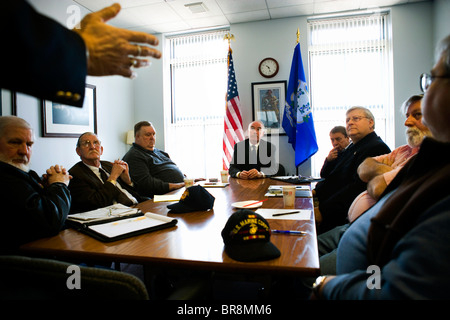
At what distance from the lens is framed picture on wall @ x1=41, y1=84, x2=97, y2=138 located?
3.33 meters

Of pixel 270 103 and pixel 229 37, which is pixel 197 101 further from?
pixel 270 103

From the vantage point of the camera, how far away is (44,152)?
330 cm

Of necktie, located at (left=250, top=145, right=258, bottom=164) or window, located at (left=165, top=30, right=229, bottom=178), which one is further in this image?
window, located at (left=165, top=30, right=229, bottom=178)

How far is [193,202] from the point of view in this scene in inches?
66.0

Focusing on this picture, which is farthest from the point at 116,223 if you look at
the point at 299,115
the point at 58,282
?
the point at 299,115

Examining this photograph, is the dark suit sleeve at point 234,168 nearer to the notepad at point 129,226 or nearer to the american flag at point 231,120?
the american flag at point 231,120

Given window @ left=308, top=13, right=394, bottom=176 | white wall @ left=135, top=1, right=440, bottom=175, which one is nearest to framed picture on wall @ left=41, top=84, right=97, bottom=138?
white wall @ left=135, top=1, right=440, bottom=175

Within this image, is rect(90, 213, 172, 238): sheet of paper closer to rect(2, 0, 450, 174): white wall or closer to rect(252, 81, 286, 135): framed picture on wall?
rect(2, 0, 450, 174): white wall

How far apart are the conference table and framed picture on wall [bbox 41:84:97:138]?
88.4 inches

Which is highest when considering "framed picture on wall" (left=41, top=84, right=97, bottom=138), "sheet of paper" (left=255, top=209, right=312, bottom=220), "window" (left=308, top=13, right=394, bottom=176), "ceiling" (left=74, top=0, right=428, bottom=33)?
"ceiling" (left=74, top=0, right=428, bottom=33)

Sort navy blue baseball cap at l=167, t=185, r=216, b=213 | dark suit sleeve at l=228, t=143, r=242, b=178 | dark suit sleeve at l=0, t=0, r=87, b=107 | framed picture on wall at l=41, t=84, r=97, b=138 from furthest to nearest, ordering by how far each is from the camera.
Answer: dark suit sleeve at l=228, t=143, r=242, b=178, framed picture on wall at l=41, t=84, r=97, b=138, navy blue baseball cap at l=167, t=185, r=216, b=213, dark suit sleeve at l=0, t=0, r=87, b=107
